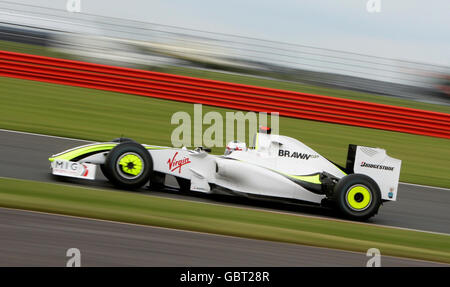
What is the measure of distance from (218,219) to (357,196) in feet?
7.24

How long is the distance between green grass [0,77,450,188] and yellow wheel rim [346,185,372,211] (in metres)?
4.15

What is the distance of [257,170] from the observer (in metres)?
7.72

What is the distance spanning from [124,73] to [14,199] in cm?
937

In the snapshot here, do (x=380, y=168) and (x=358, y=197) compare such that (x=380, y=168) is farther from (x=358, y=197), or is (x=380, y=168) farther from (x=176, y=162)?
(x=176, y=162)

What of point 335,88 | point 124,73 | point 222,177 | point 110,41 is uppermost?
point 110,41

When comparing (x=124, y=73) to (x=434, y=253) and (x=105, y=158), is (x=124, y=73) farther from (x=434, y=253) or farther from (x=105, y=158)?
(x=434, y=253)

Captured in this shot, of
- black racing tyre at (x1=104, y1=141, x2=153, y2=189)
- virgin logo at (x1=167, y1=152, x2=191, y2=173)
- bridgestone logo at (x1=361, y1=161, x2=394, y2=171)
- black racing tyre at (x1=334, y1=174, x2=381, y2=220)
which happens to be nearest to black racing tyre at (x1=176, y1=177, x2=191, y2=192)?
virgin logo at (x1=167, y1=152, x2=191, y2=173)

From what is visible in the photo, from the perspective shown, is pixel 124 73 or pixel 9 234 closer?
pixel 9 234

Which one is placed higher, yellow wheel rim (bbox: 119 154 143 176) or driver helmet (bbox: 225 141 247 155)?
driver helmet (bbox: 225 141 247 155)

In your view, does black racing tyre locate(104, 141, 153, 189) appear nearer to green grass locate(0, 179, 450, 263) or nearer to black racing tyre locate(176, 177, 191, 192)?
green grass locate(0, 179, 450, 263)

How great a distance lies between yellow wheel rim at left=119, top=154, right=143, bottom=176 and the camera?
7.50m

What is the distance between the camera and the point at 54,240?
525 cm

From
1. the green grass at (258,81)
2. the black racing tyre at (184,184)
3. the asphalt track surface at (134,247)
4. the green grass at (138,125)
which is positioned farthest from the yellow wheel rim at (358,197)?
the green grass at (258,81)
